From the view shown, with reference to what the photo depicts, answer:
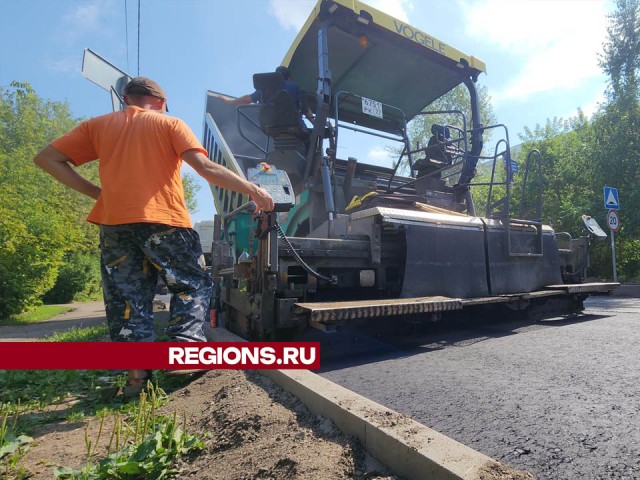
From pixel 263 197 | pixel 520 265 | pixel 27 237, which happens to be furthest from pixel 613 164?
pixel 27 237

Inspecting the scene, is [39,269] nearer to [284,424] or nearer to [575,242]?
[284,424]

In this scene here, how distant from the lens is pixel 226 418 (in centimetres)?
179

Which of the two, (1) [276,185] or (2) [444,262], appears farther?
(2) [444,262]

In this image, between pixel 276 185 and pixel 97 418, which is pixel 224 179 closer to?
pixel 276 185

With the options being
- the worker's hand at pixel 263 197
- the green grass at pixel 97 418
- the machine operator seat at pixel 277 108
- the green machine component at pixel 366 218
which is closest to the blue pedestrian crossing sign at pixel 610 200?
the green machine component at pixel 366 218

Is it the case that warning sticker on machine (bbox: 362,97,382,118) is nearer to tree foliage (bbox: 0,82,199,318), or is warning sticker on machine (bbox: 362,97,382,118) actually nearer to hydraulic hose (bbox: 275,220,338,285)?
hydraulic hose (bbox: 275,220,338,285)

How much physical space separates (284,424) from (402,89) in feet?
17.9

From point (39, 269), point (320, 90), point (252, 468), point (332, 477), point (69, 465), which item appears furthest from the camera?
point (39, 269)

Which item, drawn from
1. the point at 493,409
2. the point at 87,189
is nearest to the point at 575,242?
the point at 493,409

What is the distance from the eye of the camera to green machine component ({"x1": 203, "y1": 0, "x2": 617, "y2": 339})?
297 centimetres

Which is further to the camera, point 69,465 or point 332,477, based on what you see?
point 69,465

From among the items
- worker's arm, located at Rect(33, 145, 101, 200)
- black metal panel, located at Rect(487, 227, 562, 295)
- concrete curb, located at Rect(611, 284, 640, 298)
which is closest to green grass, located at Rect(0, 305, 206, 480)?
worker's arm, located at Rect(33, 145, 101, 200)

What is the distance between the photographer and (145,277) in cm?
231

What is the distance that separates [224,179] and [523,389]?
197cm
